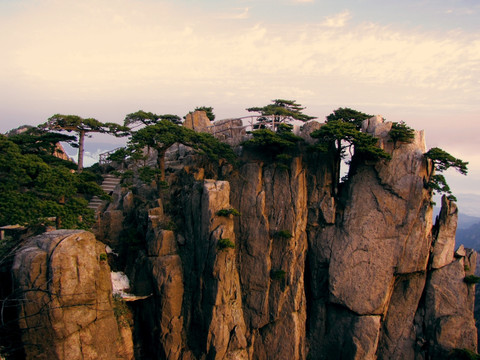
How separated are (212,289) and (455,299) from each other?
16270 mm

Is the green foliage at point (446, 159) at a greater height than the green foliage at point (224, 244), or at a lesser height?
greater

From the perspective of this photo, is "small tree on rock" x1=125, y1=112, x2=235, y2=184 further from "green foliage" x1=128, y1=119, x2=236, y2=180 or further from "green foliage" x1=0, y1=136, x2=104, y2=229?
"green foliage" x1=0, y1=136, x2=104, y2=229

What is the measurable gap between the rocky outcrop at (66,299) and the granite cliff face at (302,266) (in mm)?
3007

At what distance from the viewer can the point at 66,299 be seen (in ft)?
63.9

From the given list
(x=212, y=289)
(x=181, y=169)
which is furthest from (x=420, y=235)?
(x=181, y=169)

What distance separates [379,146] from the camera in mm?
25547

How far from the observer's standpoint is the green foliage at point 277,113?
2993 cm

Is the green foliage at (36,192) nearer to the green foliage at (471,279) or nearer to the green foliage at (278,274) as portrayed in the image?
the green foliage at (278,274)

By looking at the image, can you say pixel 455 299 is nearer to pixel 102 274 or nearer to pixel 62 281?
pixel 102 274

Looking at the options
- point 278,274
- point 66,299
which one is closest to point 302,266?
point 278,274

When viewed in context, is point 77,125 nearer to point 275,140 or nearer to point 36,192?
point 36,192

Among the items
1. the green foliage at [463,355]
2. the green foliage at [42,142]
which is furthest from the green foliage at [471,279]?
the green foliage at [42,142]

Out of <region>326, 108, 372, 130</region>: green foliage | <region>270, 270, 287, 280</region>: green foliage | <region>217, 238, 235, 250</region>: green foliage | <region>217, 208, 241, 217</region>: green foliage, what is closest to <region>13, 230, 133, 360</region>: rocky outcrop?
<region>217, 238, 235, 250</region>: green foliage

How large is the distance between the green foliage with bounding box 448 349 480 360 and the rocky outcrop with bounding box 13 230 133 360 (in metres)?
21.0
